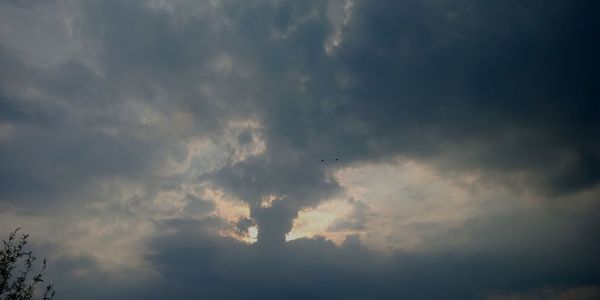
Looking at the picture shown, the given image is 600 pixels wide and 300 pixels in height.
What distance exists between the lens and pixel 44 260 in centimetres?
4434

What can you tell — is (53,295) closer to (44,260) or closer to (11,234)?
(44,260)

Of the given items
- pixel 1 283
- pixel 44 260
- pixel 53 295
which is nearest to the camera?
pixel 1 283

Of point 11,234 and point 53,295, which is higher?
point 11,234

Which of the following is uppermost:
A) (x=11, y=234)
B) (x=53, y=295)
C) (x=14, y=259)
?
(x=11, y=234)

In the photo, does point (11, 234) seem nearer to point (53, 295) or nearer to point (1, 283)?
point (1, 283)

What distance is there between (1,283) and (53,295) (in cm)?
854

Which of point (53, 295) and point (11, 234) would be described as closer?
point (11, 234)

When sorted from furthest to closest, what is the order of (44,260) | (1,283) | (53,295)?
(53,295) < (44,260) < (1,283)

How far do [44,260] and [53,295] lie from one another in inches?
257

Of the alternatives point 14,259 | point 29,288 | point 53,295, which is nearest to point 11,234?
point 14,259

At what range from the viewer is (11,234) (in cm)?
4175

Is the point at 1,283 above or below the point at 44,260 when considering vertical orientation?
below

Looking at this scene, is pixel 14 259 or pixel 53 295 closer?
pixel 14 259

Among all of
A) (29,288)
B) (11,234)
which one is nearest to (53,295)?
(29,288)
